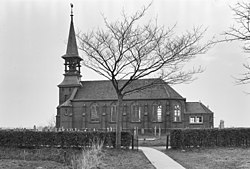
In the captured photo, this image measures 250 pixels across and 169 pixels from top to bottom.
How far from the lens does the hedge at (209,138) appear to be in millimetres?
22519

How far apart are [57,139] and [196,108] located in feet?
103

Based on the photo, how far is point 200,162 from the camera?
15180 mm

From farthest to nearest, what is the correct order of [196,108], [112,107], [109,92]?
1. [109,92]
2. [112,107]
3. [196,108]

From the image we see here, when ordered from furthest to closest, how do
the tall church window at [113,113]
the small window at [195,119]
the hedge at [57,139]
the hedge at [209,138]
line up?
the tall church window at [113,113] → the small window at [195,119] → the hedge at [209,138] → the hedge at [57,139]

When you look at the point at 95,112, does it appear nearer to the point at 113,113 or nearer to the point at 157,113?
the point at 113,113

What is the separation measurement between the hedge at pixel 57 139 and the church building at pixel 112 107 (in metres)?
25.8

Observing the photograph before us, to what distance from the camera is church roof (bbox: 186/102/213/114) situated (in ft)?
161

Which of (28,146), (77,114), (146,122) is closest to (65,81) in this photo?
(77,114)

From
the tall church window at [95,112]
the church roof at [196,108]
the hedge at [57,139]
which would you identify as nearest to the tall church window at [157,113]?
the church roof at [196,108]

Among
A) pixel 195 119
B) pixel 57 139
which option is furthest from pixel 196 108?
pixel 57 139

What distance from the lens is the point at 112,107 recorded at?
51.6 metres

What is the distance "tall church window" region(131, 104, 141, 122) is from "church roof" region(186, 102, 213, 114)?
714 centimetres

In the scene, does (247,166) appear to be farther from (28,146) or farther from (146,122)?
(146,122)

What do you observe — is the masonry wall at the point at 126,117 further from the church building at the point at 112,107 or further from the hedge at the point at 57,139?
the hedge at the point at 57,139
